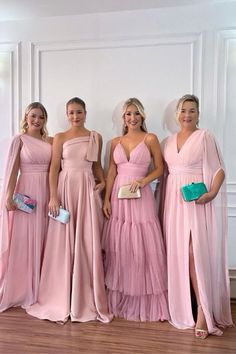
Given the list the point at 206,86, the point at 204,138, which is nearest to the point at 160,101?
the point at 206,86

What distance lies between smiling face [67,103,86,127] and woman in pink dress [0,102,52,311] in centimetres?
25

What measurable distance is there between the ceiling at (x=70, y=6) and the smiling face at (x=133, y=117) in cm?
89

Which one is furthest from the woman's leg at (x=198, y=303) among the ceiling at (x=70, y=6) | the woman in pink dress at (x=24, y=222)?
the ceiling at (x=70, y=6)

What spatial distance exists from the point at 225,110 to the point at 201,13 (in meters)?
0.82

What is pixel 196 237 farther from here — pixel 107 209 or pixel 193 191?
pixel 107 209

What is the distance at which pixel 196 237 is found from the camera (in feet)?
8.36

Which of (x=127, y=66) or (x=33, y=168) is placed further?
(x=127, y=66)

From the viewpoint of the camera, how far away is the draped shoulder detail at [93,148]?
2816mm

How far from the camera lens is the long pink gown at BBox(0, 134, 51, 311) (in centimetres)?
286

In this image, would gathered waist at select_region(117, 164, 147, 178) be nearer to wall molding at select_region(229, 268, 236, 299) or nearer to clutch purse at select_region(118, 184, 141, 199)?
clutch purse at select_region(118, 184, 141, 199)

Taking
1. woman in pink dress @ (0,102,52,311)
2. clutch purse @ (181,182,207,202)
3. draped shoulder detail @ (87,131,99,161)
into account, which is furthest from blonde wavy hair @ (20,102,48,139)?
clutch purse @ (181,182,207,202)

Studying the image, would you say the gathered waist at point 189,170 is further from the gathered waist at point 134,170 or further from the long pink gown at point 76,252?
the long pink gown at point 76,252

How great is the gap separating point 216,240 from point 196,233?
0.17 metres

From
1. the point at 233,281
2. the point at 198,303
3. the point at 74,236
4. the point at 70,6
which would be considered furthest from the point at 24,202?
the point at 233,281
